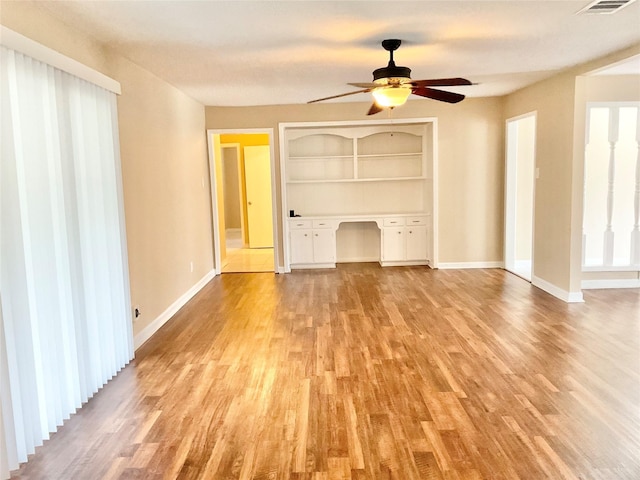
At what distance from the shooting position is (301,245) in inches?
278

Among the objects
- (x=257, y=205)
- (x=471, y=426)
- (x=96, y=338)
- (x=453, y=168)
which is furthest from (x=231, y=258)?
(x=471, y=426)

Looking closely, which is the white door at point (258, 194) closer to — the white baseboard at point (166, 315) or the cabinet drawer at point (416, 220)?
the white baseboard at point (166, 315)

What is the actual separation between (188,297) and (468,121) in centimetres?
462

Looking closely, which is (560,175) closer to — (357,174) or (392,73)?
(392,73)

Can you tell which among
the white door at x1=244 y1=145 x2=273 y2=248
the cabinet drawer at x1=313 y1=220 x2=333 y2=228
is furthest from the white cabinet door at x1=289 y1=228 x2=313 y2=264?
the white door at x1=244 y1=145 x2=273 y2=248

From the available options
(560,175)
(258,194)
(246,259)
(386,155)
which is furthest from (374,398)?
(258,194)

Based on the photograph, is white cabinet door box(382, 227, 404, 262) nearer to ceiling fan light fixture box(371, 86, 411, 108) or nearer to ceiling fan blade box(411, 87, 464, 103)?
ceiling fan blade box(411, 87, 464, 103)

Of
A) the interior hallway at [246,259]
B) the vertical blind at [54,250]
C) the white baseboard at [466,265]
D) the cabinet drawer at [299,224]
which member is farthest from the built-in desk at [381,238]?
the vertical blind at [54,250]

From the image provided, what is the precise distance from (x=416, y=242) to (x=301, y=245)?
1761 mm

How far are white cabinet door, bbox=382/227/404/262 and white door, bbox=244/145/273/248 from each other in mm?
3328

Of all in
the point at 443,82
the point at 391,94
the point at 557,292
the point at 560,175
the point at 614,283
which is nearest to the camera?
the point at 443,82

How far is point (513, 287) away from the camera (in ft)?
18.6

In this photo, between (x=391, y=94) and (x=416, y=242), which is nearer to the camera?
(x=391, y=94)

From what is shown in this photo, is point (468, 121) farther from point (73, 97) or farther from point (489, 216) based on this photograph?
point (73, 97)
